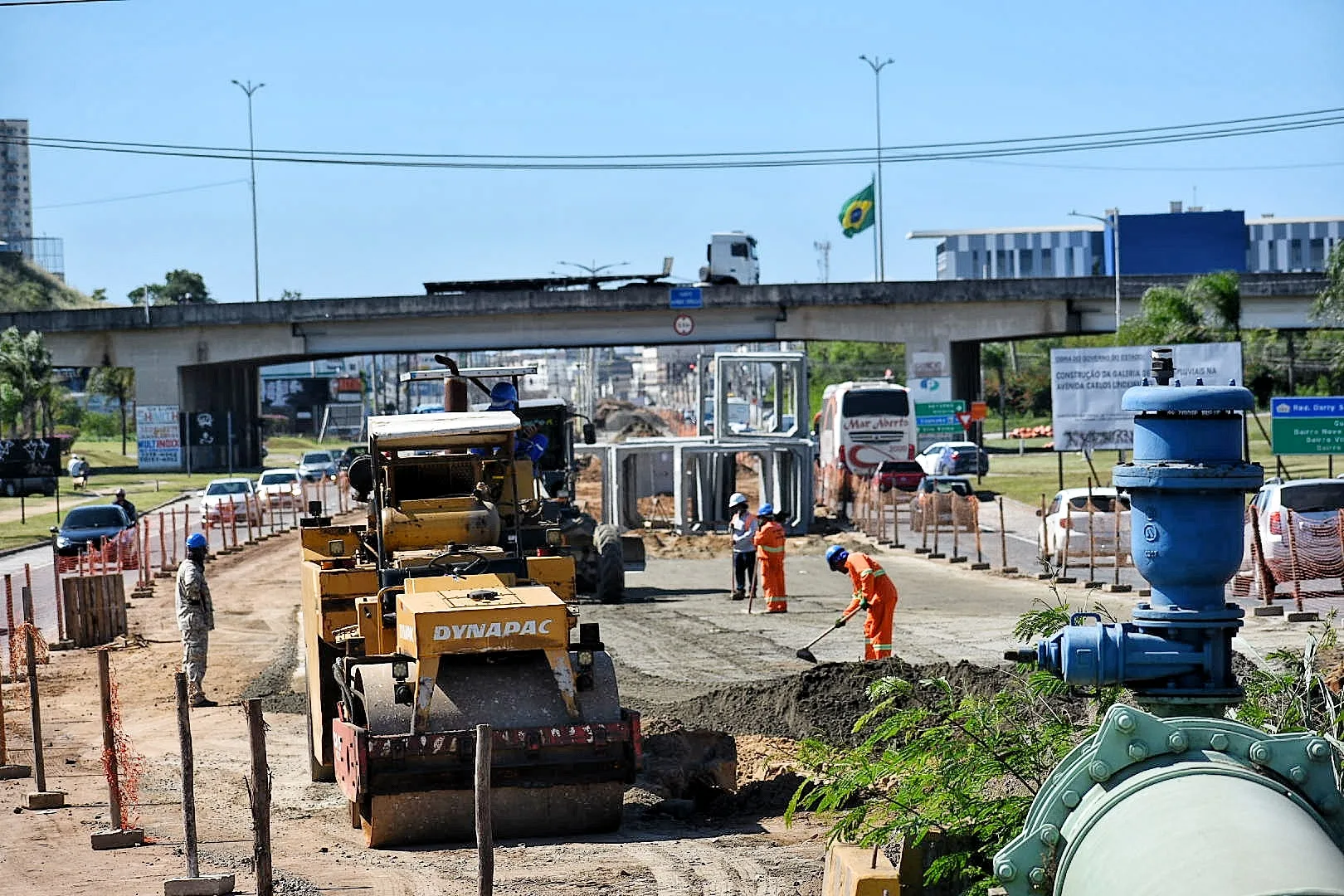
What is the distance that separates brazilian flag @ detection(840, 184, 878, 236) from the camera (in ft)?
235

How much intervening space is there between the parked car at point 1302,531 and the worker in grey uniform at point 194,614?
12.7 meters

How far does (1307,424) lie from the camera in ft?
101

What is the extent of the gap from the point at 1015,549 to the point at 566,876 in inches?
1034

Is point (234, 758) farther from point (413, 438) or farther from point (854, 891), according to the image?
point (854, 891)

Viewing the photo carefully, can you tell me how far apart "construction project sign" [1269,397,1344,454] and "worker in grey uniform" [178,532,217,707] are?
20.5 meters

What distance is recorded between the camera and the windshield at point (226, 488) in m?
46.0

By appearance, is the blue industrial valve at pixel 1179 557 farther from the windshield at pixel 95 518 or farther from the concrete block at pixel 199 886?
the windshield at pixel 95 518

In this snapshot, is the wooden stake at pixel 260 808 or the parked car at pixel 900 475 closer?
the wooden stake at pixel 260 808

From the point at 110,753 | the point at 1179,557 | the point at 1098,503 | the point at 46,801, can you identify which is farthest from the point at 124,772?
the point at 1098,503

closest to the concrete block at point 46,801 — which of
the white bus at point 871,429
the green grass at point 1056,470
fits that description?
the green grass at point 1056,470

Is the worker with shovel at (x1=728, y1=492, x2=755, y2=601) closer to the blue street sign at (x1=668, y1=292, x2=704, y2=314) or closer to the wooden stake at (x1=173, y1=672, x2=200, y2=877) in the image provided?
the wooden stake at (x1=173, y1=672, x2=200, y2=877)

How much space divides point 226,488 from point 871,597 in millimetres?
33159

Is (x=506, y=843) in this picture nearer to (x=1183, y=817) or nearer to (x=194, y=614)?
(x=1183, y=817)

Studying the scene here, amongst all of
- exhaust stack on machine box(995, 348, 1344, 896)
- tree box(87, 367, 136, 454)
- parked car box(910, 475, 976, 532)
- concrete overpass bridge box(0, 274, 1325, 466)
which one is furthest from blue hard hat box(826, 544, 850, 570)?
tree box(87, 367, 136, 454)
